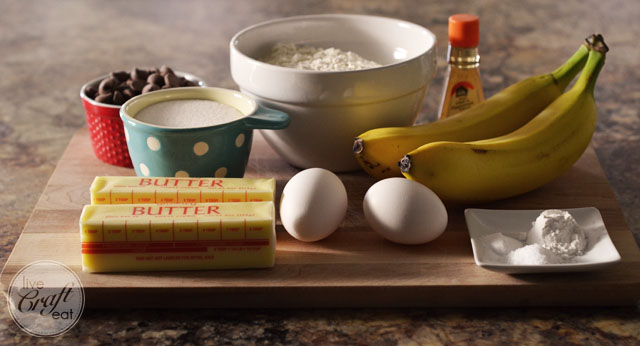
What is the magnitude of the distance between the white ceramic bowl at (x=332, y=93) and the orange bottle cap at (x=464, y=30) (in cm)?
5

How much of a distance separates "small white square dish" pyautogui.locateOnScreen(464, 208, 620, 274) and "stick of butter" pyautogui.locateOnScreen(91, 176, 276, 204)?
30 centimetres

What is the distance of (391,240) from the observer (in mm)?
1033

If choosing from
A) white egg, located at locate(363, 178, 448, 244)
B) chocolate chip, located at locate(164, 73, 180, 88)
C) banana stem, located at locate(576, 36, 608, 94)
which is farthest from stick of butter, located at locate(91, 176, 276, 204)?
banana stem, located at locate(576, 36, 608, 94)

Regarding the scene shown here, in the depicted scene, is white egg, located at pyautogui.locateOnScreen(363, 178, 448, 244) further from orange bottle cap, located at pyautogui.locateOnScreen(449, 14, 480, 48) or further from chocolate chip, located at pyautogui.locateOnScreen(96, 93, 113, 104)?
chocolate chip, located at pyautogui.locateOnScreen(96, 93, 113, 104)

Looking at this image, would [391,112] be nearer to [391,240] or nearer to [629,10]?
[391,240]

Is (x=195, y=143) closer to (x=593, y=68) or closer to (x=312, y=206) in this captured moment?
(x=312, y=206)

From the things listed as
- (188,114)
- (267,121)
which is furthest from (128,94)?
(267,121)

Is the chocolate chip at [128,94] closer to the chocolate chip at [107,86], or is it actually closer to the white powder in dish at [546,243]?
the chocolate chip at [107,86]

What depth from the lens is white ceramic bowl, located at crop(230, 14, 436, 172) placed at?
45.9 inches

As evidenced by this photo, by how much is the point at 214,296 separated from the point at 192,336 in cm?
6

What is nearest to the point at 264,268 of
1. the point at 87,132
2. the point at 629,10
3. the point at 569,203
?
the point at 569,203

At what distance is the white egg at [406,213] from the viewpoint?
1.00 meters

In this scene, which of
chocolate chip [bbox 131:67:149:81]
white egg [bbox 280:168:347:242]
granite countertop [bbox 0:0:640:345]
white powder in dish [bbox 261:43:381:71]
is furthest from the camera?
chocolate chip [bbox 131:67:149:81]

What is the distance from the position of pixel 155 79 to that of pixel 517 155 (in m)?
0.64
